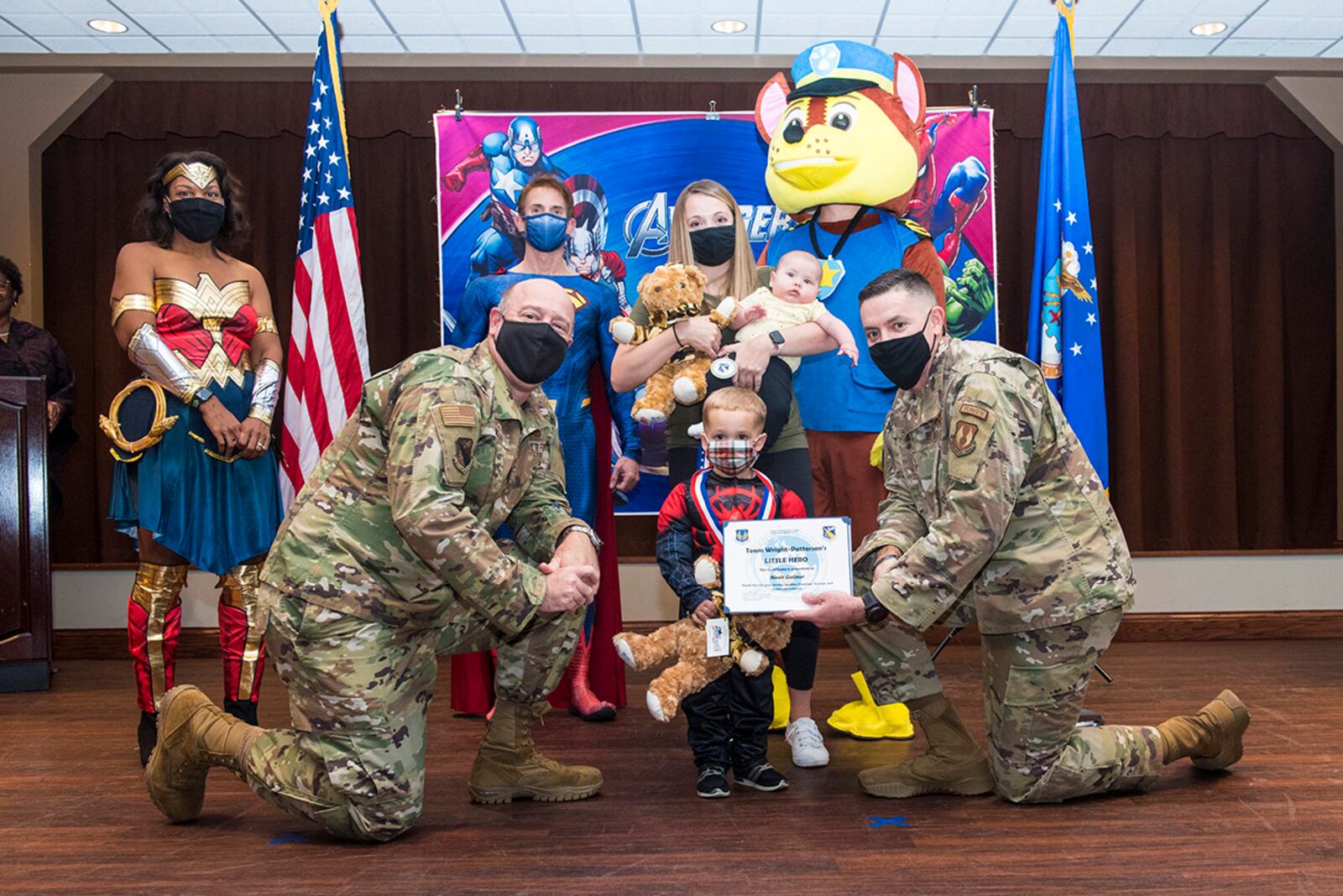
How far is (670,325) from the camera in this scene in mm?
3062

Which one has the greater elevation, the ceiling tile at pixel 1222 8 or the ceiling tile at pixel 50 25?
the ceiling tile at pixel 50 25

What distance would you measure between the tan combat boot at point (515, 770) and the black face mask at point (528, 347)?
2.53 ft

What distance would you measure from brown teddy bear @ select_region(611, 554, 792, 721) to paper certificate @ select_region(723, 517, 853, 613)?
138 millimetres

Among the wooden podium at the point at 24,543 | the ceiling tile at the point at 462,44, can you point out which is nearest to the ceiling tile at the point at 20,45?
the ceiling tile at the point at 462,44

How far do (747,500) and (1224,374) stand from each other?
11.7ft

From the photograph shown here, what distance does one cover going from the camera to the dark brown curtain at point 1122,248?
5211 millimetres

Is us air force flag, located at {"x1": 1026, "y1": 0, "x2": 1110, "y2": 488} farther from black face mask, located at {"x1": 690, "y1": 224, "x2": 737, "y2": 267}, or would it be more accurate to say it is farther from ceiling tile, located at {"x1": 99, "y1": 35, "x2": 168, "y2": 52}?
ceiling tile, located at {"x1": 99, "y1": 35, "x2": 168, "y2": 52}

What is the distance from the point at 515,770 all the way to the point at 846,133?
2017 mm

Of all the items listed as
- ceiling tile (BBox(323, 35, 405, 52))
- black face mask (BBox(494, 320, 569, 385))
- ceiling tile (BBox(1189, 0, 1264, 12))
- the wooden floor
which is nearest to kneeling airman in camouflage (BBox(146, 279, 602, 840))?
black face mask (BBox(494, 320, 569, 385))

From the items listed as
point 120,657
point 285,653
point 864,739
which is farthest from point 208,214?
point 120,657

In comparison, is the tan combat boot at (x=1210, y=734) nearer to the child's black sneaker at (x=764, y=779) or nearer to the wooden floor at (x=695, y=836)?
the wooden floor at (x=695, y=836)

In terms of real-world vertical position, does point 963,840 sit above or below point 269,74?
below

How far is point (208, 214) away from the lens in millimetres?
3203

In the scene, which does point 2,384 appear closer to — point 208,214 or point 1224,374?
point 208,214
